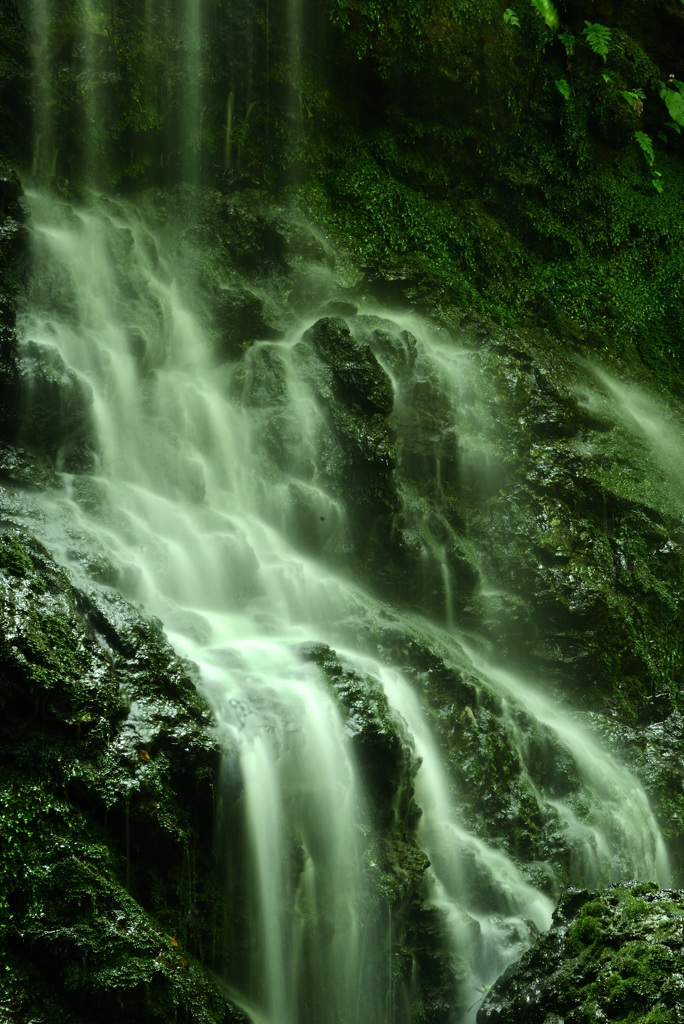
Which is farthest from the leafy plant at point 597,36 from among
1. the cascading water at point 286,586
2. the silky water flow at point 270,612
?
the silky water flow at point 270,612

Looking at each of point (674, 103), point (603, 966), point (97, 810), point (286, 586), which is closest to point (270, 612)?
point (286, 586)

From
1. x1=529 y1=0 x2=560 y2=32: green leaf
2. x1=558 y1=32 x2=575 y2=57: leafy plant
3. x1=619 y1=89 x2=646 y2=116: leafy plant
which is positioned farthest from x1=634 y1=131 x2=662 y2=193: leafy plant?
x1=529 y1=0 x2=560 y2=32: green leaf

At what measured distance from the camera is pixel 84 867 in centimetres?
395

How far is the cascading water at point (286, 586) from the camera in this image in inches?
202

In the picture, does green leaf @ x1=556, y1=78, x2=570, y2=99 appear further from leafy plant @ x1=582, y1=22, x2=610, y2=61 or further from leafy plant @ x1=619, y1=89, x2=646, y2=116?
leafy plant @ x1=619, y1=89, x2=646, y2=116

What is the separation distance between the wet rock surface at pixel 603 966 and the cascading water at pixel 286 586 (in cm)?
79

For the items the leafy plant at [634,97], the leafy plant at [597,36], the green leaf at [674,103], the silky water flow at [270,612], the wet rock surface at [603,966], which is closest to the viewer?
the wet rock surface at [603,966]

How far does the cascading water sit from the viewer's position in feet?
16.9

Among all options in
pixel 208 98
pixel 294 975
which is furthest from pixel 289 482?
pixel 208 98

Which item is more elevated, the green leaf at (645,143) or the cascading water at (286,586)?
the green leaf at (645,143)

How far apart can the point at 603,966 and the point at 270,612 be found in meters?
3.91

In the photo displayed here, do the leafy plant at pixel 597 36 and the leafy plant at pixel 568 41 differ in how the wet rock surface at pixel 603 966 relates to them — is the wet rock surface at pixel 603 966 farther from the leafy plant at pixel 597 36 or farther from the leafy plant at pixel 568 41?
the leafy plant at pixel 568 41

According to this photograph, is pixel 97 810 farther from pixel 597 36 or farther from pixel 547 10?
pixel 597 36

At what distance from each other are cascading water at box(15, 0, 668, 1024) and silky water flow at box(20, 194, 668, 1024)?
2cm
